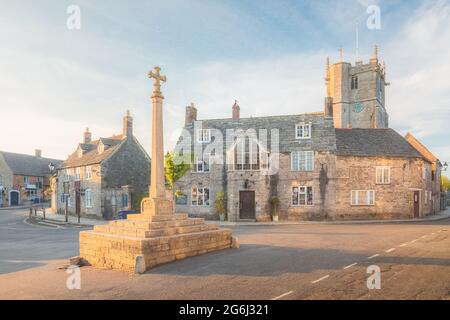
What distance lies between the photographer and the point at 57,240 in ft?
56.9

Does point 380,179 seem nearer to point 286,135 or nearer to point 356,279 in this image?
point 286,135

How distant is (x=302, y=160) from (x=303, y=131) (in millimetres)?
2799

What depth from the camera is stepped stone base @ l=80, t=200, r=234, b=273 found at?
31.0 feet

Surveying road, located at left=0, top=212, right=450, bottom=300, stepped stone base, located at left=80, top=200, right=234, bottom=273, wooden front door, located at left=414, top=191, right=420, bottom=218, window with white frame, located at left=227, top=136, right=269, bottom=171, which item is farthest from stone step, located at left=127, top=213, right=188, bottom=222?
wooden front door, located at left=414, top=191, right=420, bottom=218

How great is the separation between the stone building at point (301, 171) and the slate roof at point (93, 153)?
24.0ft

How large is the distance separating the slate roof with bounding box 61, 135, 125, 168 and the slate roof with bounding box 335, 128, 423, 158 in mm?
22692

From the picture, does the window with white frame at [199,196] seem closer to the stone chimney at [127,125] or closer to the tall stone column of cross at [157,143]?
the stone chimney at [127,125]

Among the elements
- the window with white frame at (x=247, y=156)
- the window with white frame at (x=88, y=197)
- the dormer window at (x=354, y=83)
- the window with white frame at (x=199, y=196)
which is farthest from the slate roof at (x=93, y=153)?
the dormer window at (x=354, y=83)

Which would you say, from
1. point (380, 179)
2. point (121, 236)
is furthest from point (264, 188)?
point (121, 236)

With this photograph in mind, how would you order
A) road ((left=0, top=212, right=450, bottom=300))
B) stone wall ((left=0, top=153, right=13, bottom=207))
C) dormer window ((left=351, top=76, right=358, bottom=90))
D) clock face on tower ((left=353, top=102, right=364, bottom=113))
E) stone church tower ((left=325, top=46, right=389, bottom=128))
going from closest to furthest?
1. road ((left=0, top=212, right=450, bottom=300))
2. stone wall ((left=0, top=153, right=13, bottom=207))
3. stone church tower ((left=325, top=46, right=389, bottom=128))
4. clock face on tower ((left=353, top=102, right=364, bottom=113))
5. dormer window ((left=351, top=76, right=358, bottom=90))

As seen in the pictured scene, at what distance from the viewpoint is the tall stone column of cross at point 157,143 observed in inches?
459

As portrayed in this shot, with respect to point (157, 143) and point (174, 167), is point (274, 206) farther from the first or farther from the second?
point (157, 143)

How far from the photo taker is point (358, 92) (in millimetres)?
56156

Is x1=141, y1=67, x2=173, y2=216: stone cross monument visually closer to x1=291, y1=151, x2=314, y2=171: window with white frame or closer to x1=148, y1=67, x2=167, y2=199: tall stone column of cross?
x1=148, y1=67, x2=167, y2=199: tall stone column of cross
